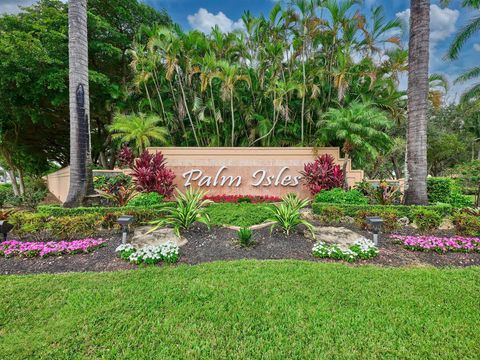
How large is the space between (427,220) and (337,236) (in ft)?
7.76

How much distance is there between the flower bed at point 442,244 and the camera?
4.49 m

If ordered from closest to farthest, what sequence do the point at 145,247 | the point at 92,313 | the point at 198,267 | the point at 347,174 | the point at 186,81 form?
the point at 92,313, the point at 198,267, the point at 145,247, the point at 347,174, the point at 186,81

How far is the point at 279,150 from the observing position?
9.53 m

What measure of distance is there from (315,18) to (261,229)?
962cm

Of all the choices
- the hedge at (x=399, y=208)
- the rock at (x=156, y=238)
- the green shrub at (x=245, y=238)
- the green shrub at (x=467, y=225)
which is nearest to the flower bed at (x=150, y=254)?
the rock at (x=156, y=238)

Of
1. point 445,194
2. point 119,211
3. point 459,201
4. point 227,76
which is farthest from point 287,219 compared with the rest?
point 227,76

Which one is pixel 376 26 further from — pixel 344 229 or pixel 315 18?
pixel 344 229

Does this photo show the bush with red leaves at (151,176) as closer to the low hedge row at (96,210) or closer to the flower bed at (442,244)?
the low hedge row at (96,210)

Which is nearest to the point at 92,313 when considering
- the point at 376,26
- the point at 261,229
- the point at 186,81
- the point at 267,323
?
the point at 267,323

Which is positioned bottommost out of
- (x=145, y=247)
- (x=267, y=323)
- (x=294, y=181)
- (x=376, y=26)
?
(x=267, y=323)

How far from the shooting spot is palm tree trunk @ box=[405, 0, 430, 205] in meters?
6.53

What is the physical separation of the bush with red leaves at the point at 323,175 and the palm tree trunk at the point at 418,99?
2203mm

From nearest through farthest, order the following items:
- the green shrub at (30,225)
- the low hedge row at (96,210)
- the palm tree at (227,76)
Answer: the green shrub at (30,225), the low hedge row at (96,210), the palm tree at (227,76)

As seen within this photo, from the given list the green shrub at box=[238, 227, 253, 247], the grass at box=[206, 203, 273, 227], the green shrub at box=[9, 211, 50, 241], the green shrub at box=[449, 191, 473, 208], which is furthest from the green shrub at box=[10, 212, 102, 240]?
the green shrub at box=[449, 191, 473, 208]
